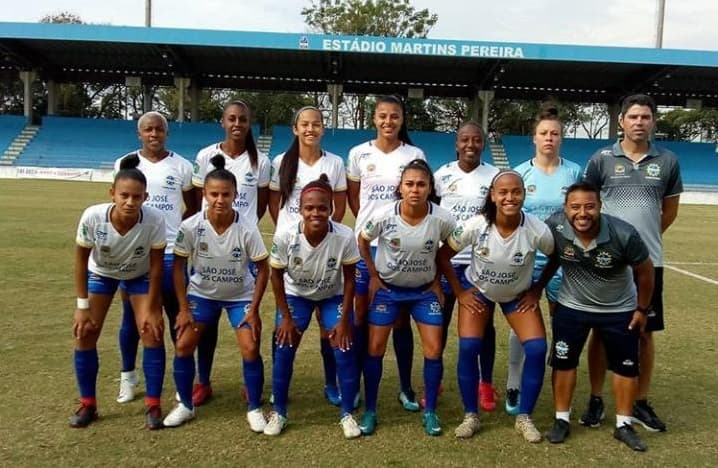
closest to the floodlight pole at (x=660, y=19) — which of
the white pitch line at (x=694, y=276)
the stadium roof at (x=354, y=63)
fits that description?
the stadium roof at (x=354, y=63)

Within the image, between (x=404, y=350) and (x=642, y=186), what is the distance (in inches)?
67.6

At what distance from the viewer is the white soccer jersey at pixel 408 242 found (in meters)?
3.43

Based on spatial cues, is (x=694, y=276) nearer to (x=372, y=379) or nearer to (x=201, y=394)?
(x=372, y=379)

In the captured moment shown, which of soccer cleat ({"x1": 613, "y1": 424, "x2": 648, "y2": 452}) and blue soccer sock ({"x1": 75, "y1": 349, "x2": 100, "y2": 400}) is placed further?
blue soccer sock ({"x1": 75, "y1": 349, "x2": 100, "y2": 400})

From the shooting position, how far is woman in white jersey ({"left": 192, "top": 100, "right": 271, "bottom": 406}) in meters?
3.82

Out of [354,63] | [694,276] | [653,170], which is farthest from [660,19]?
[653,170]

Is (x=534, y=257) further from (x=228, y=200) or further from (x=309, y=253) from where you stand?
(x=228, y=200)

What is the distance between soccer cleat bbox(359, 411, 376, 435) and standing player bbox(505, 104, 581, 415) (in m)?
0.90

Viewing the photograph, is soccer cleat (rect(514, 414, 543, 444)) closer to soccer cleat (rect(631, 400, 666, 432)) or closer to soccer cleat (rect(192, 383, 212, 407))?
soccer cleat (rect(631, 400, 666, 432))

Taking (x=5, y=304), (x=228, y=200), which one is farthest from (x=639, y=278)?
(x=5, y=304)

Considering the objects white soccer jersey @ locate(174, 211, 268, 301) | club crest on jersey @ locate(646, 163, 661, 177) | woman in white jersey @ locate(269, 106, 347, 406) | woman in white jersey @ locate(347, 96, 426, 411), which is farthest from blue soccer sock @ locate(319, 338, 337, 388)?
club crest on jersey @ locate(646, 163, 661, 177)

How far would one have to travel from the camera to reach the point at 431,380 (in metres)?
3.45

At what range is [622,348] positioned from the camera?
3346 mm

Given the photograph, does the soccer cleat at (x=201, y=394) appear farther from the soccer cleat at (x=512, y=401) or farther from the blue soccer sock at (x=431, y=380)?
the soccer cleat at (x=512, y=401)
